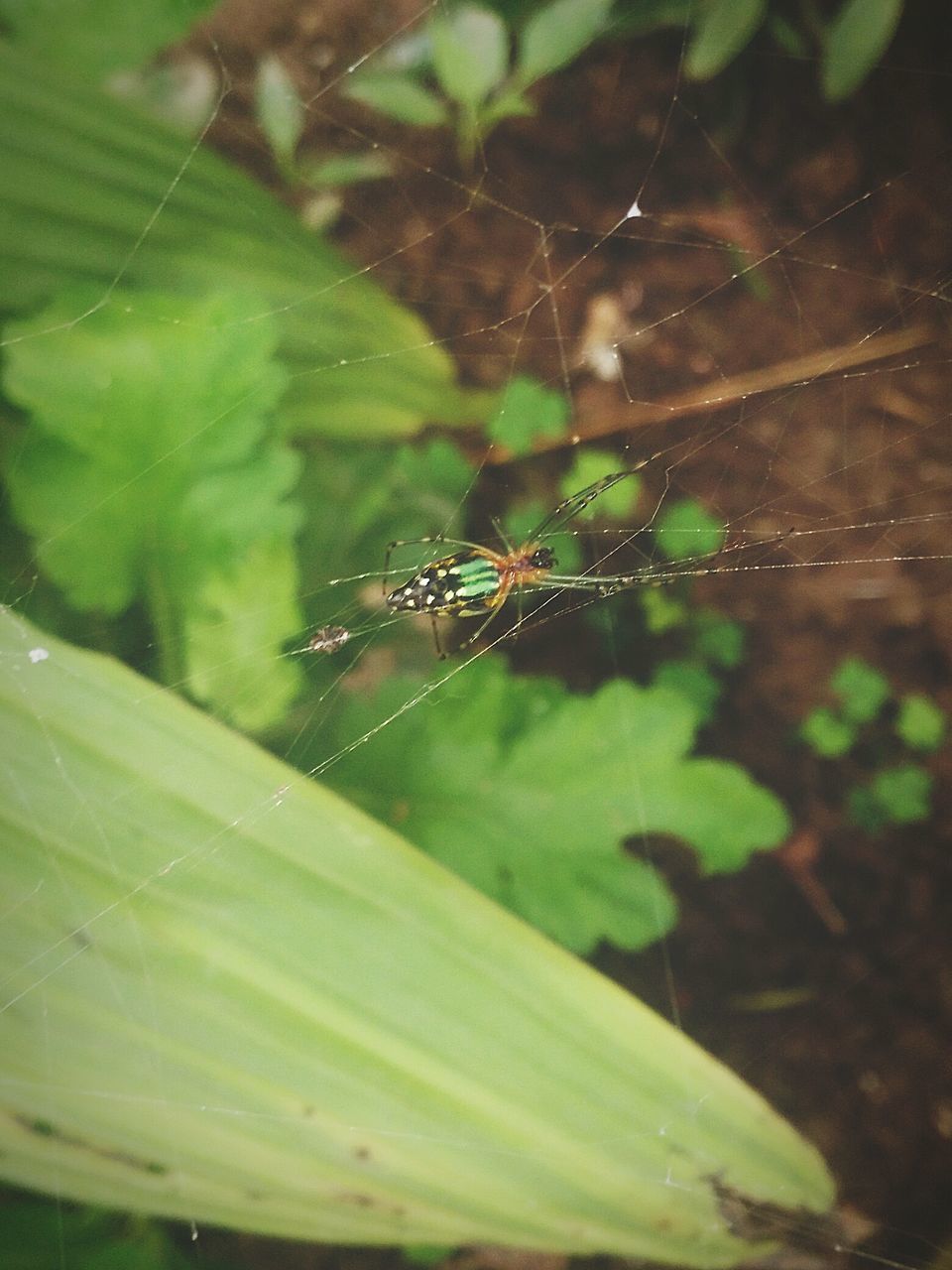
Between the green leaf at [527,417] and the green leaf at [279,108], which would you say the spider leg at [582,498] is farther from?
the green leaf at [279,108]

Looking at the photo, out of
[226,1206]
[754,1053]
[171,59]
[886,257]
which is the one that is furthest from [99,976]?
[886,257]

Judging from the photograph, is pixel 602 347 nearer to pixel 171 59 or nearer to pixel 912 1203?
pixel 171 59

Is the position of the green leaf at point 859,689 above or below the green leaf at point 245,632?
below

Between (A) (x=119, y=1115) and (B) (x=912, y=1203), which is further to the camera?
(B) (x=912, y=1203)

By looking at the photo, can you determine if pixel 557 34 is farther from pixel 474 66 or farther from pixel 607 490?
pixel 607 490

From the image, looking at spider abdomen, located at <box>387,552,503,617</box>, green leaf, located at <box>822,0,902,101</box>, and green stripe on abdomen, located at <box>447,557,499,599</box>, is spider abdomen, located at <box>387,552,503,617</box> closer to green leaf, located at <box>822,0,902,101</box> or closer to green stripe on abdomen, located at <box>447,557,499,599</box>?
green stripe on abdomen, located at <box>447,557,499,599</box>

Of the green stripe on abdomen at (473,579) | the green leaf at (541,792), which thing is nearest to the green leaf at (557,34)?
the green stripe on abdomen at (473,579)
